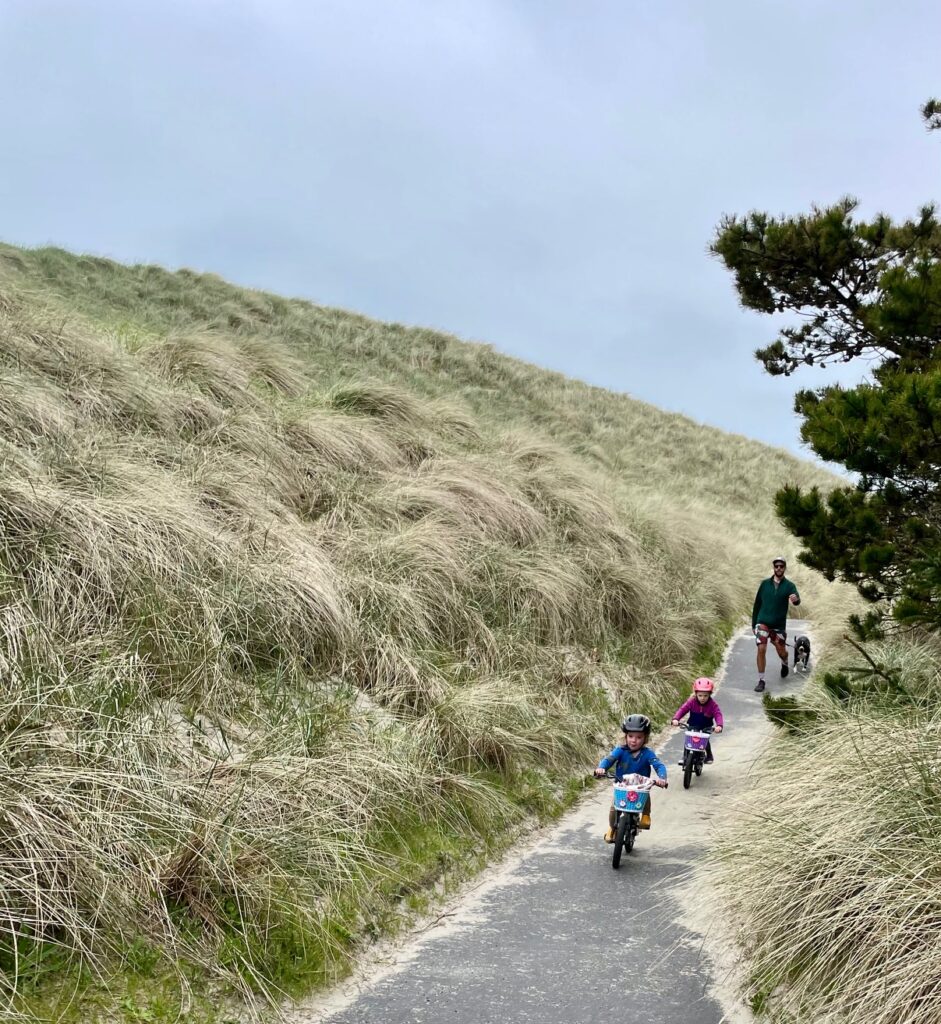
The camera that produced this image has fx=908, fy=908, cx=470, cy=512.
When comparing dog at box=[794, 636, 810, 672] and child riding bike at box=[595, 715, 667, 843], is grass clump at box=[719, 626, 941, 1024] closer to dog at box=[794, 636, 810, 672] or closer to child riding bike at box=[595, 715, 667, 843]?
child riding bike at box=[595, 715, 667, 843]

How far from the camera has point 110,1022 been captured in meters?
3.60

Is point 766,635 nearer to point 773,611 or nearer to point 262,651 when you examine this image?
point 773,611

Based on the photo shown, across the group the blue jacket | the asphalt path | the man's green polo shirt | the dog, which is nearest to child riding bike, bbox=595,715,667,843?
the blue jacket

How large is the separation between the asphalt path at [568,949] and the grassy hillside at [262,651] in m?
0.26

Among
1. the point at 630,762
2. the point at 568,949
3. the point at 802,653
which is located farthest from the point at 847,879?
the point at 802,653

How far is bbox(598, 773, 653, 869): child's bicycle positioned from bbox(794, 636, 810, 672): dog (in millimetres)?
7358

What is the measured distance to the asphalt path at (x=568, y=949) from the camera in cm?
428

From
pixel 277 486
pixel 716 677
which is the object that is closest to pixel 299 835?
pixel 277 486

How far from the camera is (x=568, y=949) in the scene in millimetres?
4957

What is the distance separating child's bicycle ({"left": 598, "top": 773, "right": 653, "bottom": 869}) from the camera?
619 cm

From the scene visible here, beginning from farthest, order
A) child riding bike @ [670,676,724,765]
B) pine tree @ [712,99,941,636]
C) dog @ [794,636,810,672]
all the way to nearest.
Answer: dog @ [794,636,810,672]
child riding bike @ [670,676,724,765]
pine tree @ [712,99,941,636]

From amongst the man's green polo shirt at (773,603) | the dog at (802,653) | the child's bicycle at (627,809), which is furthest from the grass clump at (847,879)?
the dog at (802,653)

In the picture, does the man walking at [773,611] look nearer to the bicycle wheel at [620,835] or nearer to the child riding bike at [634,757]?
the child riding bike at [634,757]

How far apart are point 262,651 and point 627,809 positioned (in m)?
2.86
